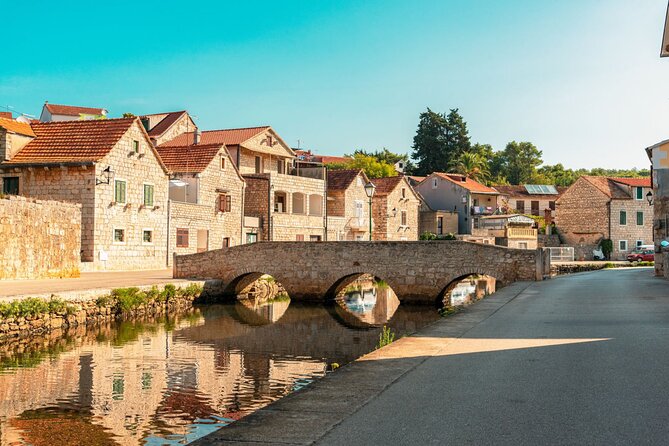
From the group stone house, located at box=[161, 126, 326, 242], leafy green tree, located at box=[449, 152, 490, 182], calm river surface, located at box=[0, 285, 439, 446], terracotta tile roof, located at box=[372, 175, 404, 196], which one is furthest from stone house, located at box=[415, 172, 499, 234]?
calm river surface, located at box=[0, 285, 439, 446]

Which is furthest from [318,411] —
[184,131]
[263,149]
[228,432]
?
[184,131]

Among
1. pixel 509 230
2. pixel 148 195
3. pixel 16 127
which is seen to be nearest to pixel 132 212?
pixel 148 195

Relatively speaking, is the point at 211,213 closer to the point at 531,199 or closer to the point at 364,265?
the point at 364,265

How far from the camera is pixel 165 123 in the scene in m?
56.5

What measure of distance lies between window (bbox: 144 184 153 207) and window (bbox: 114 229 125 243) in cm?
233

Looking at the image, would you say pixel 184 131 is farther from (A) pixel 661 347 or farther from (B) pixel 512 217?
(A) pixel 661 347

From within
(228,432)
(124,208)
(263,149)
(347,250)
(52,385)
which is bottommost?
(52,385)

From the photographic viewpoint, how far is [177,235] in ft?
134

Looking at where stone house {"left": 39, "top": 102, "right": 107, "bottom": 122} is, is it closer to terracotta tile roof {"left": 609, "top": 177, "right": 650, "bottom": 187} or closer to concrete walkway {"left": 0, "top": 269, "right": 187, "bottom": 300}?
concrete walkway {"left": 0, "top": 269, "right": 187, "bottom": 300}

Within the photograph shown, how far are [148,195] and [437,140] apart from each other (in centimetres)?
6126

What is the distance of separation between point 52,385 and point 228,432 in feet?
28.5

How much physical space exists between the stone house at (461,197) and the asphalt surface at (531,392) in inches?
2176

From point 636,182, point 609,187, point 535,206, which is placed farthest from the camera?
point 535,206

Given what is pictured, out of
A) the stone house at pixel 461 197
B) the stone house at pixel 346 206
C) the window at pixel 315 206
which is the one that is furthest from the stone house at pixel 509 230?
the window at pixel 315 206
